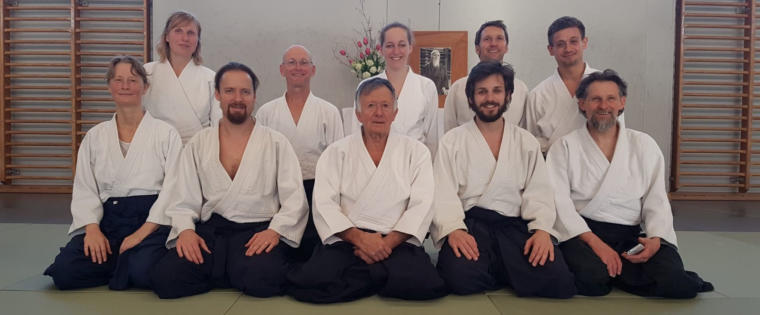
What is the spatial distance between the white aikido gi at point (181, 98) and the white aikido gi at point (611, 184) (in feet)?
Result: 7.20

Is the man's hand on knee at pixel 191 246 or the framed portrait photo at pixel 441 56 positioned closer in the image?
the man's hand on knee at pixel 191 246

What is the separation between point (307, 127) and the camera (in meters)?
3.66

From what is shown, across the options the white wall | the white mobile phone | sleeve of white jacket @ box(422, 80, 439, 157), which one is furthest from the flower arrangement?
the white mobile phone

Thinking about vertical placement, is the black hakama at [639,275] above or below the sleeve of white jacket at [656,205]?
below

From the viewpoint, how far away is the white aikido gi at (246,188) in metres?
2.89

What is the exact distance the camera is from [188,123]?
362 cm

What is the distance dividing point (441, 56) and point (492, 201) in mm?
4207

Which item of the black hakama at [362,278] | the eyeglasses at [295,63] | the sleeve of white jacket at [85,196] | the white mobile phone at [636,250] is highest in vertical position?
the eyeglasses at [295,63]

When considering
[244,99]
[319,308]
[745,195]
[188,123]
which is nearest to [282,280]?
[319,308]

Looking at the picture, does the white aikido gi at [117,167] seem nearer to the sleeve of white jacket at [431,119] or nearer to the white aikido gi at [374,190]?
the white aikido gi at [374,190]

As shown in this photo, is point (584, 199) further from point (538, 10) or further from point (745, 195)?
point (745, 195)

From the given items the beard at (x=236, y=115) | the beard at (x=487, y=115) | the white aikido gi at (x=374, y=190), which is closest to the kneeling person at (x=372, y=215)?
the white aikido gi at (x=374, y=190)

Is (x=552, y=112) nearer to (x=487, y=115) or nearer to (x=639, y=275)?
(x=487, y=115)

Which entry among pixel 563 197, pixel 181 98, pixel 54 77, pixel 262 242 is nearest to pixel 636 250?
pixel 563 197
